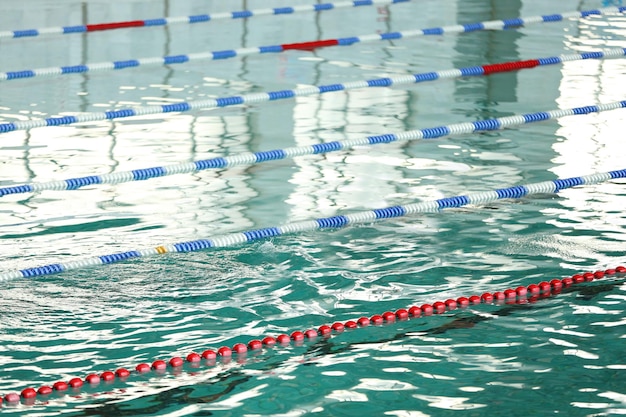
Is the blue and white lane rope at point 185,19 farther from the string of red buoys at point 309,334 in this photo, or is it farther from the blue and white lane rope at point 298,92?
the string of red buoys at point 309,334

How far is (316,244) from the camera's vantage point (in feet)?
18.1

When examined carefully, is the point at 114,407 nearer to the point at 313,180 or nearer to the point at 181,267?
the point at 181,267

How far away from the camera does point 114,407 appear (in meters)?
3.86

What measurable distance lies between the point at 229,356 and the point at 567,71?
588cm

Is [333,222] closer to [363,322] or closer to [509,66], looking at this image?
[363,322]

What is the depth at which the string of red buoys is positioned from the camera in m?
4.01

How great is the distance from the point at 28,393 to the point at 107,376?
0.93 ft

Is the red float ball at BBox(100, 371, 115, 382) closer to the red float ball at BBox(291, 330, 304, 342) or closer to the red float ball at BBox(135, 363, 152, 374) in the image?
the red float ball at BBox(135, 363, 152, 374)

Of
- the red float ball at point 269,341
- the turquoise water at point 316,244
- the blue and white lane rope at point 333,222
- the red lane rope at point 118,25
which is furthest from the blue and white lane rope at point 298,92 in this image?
the red float ball at point 269,341

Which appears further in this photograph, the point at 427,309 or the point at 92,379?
the point at 427,309

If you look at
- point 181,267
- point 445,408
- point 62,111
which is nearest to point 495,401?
point 445,408

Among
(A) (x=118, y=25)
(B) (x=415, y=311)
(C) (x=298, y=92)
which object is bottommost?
(B) (x=415, y=311)

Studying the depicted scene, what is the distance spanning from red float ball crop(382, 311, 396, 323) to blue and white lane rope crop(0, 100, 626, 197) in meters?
2.38

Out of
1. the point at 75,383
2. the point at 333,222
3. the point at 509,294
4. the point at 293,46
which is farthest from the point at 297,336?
the point at 293,46
